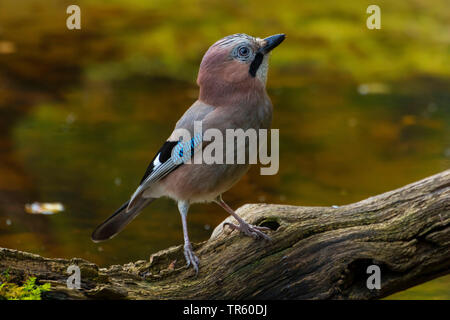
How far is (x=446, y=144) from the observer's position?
26.8 feet

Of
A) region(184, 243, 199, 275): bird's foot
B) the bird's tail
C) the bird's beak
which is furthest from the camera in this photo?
the bird's tail

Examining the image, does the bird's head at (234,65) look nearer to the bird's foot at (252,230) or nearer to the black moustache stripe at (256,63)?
the black moustache stripe at (256,63)

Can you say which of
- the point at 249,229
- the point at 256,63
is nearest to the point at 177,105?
the point at 256,63

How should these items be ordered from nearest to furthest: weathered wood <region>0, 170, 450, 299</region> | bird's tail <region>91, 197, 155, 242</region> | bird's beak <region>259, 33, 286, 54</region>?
1. weathered wood <region>0, 170, 450, 299</region>
2. bird's beak <region>259, 33, 286, 54</region>
3. bird's tail <region>91, 197, 155, 242</region>

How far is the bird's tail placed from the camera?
4.46m

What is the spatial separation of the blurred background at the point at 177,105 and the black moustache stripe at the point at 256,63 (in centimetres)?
208

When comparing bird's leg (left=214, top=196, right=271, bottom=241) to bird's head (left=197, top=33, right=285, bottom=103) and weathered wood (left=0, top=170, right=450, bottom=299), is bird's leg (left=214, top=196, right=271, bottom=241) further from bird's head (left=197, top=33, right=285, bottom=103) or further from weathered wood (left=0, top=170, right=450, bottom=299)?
bird's head (left=197, top=33, right=285, bottom=103)

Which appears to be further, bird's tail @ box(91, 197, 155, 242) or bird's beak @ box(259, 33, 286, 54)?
bird's tail @ box(91, 197, 155, 242)

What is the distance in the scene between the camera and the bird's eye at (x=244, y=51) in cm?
412

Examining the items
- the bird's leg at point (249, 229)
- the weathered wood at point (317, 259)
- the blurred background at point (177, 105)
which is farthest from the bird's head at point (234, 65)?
the blurred background at point (177, 105)

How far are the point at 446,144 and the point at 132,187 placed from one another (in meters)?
3.80

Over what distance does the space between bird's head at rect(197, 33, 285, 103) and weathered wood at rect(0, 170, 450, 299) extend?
34.4 inches

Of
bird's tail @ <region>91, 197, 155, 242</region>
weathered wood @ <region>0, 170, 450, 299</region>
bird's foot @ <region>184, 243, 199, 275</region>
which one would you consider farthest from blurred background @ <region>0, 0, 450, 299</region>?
bird's foot @ <region>184, 243, 199, 275</region>
